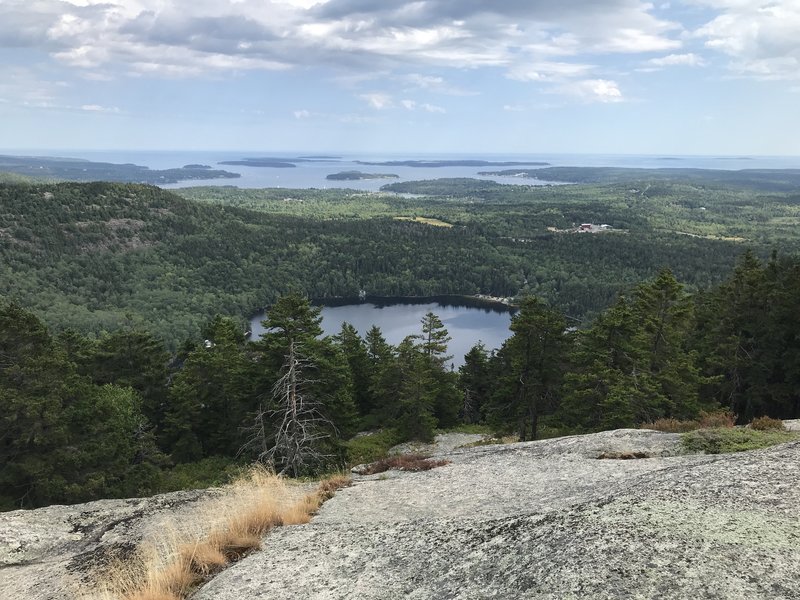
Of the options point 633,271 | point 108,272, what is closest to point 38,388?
point 108,272

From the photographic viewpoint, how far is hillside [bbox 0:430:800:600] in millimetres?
6016

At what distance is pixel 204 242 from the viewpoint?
185m

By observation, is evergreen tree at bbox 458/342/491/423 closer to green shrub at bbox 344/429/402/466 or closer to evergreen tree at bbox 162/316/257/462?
green shrub at bbox 344/429/402/466

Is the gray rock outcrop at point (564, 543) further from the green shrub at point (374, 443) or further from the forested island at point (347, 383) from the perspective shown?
the green shrub at point (374, 443)

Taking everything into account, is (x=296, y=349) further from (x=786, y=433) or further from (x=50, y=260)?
(x=50, y=260)

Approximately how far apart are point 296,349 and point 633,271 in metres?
175

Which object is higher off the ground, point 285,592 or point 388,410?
point 285,592

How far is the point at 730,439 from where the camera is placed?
12.6 metres

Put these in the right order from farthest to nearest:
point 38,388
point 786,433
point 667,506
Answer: point 38,388 < point 786,433 < point 667,506

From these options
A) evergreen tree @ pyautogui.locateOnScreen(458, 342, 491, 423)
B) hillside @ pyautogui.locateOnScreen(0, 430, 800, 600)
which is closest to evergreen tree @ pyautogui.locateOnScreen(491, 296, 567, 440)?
hillside @ pyautogui.locateOnScreen(0, 430, 800, 600)

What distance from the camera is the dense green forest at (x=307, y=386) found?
23.2 metres

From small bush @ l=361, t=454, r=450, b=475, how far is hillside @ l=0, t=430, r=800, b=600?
7.81ft

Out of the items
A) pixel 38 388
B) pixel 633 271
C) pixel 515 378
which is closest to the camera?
pixel 38 388

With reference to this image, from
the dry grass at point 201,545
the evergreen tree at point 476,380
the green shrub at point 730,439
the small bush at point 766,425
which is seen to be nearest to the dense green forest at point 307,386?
the small bush at point 766,425
